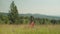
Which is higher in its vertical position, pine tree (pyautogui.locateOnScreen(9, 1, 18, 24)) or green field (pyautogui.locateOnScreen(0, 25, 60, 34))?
pine tree (pyautogui.locateOnScreen(9, 1, 18, 24))

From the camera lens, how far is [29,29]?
2744 mm

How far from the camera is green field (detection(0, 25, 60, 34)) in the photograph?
268 centimetres

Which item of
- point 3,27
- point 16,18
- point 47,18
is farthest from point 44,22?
point 3,27

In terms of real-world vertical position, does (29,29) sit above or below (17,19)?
below

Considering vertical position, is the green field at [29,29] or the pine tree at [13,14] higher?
the pine tree at [13,14]

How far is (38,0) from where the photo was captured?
277cm

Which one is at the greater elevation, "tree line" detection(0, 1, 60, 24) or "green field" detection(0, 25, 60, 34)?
"tree line" detection(0, 1, 60, 24)

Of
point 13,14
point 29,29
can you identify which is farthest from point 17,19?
point 29,29

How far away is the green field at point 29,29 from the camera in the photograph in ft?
8.79

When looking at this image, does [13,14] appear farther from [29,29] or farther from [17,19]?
[29,29]

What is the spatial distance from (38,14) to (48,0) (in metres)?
0.28

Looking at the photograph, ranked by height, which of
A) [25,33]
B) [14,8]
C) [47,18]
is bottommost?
[25,33]

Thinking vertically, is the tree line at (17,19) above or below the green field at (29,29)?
above

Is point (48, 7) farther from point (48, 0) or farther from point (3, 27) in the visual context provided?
point (3, 27)
